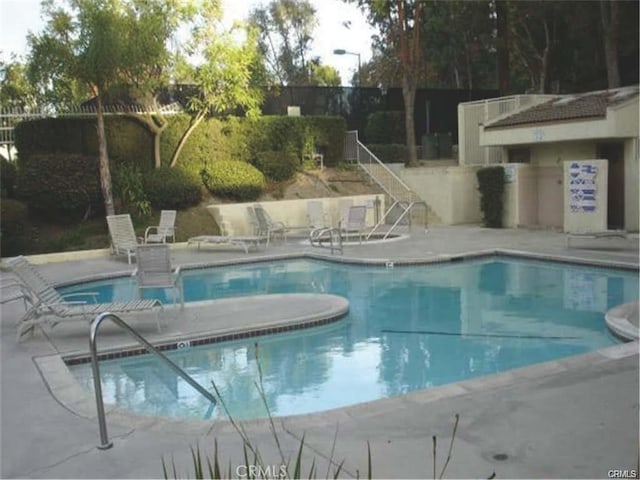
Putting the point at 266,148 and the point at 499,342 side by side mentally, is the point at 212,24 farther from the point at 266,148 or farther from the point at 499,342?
the point at 499,342

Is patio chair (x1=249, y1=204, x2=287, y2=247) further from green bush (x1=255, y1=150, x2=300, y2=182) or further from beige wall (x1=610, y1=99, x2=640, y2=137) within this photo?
beige wall (x1=610, y1=99, x2=640, y2=137)

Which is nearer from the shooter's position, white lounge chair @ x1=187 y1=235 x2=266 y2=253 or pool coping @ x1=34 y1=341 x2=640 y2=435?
pool coping @ x1=34 y1=341 x2=640 y2=435

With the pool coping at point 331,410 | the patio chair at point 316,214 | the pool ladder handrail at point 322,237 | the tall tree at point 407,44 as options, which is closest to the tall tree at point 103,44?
the pool ladder handrail at point 322,237

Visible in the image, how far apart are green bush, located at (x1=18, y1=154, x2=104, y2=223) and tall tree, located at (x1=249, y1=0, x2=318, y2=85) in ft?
113

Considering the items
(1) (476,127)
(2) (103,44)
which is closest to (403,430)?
(2) (103,44)

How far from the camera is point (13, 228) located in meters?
16.3

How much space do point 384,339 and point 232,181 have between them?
41.5 ft

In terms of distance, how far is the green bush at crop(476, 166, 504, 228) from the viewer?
19.7 metres

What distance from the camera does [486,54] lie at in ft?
118

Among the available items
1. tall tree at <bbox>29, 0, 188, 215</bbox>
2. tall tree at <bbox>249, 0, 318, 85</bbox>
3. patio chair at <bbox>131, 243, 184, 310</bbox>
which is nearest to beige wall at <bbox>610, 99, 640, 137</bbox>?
tall tree at <bbox>29, 0, 188, 215</bbox>

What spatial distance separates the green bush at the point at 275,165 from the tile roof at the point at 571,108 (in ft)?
21.5

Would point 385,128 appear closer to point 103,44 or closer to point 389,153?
point 389,153

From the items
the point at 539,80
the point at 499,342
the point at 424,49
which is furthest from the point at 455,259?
the point at 424,49
